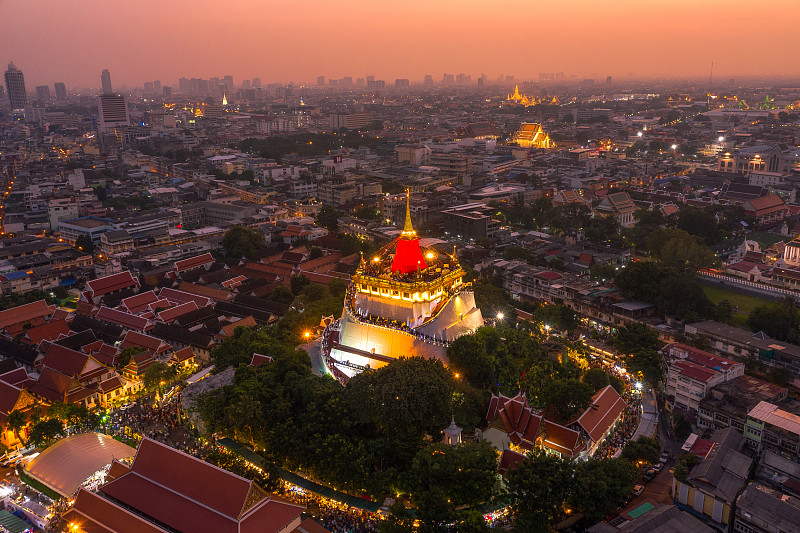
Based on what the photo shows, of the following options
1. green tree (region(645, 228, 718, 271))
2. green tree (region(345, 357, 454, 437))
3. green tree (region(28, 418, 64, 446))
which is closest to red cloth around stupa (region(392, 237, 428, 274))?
green tree (region(345, 357, 454, 437))

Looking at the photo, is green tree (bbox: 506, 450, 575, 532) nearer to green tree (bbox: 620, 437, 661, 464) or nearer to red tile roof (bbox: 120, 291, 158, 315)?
green tree (bbox: 620, 437, 661, 464)

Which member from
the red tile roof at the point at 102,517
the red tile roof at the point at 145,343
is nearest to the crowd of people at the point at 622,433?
the red tile roof at the point at 102,517

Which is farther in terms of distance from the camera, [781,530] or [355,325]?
[355,325]

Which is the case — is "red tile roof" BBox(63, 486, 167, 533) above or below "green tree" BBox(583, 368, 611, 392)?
below

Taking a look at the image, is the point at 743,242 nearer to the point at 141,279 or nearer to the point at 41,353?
the point at 141,279

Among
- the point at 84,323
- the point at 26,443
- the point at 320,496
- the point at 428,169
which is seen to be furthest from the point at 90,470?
the point at 428,169

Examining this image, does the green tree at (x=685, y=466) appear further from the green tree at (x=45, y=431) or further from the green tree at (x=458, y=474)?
the green tree at (x=45, y=431)
